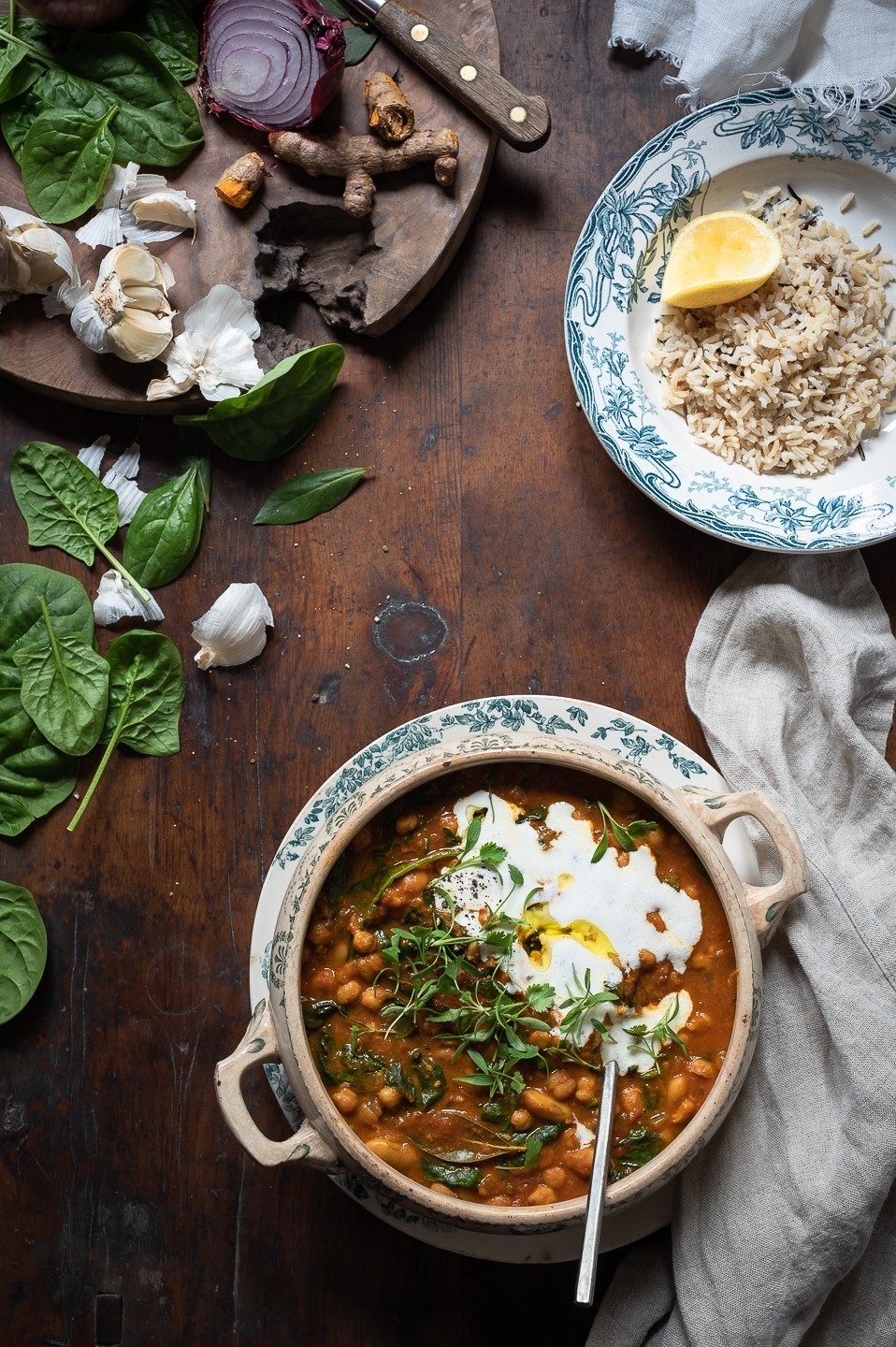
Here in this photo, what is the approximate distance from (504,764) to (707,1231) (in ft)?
3.14

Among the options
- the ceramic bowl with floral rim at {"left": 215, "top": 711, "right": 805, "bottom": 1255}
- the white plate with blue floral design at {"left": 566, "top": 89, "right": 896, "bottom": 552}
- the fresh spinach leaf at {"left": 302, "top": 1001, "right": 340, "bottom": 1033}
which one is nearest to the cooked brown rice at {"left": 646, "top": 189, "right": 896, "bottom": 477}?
the white plate with blue floral design at {"left": 566, "top": 89, "right": 896, "bottom": 552}

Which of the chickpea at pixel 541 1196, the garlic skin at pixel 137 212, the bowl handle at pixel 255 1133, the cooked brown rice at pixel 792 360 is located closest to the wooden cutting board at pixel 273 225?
the garlic skin at pixel 137 212

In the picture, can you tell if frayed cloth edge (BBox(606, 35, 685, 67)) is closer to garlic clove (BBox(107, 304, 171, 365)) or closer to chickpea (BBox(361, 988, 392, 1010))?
garlic clove (BBox(107, 304, 171, 365))

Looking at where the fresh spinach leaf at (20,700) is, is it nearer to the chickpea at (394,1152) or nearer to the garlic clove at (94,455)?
the garlic clove at (94,455)

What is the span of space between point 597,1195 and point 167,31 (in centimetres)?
225

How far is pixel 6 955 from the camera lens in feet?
7.23


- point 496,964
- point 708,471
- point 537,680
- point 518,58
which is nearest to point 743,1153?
point 496,964

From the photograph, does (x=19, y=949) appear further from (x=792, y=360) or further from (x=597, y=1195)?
(x=792, y=360)

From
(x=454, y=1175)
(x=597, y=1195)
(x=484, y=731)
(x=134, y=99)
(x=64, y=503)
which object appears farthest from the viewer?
(x=64, y=503)

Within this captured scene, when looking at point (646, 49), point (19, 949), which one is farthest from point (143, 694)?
point (646, 49)

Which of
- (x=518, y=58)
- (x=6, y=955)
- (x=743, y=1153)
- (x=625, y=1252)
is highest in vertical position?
(x=518, y=58)

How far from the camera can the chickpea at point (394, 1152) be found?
1.75 m

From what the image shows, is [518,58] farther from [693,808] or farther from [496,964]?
[496,964]

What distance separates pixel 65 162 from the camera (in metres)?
2.13
